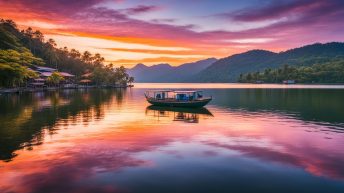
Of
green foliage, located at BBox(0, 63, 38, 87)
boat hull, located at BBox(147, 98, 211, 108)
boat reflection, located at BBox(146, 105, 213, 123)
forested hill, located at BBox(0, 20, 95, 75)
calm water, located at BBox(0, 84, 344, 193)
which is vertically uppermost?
forested hill, located at BBox(0, 20, 95, 75)

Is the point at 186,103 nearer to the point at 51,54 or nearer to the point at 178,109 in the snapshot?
the point at 178,109

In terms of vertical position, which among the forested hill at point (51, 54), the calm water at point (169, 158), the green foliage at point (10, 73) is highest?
the forested hill at point (51, 54)

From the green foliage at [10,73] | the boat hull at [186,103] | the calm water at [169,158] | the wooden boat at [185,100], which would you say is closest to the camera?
the calm water at [169,158]

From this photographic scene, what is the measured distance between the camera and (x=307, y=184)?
624 inches

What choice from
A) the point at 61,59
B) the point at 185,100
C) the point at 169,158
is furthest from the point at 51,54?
the point at 169,158

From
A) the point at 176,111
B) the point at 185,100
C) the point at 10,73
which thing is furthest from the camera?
the point at 10,73

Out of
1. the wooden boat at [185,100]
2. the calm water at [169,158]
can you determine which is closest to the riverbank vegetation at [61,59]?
the wooden boat at [185,100]

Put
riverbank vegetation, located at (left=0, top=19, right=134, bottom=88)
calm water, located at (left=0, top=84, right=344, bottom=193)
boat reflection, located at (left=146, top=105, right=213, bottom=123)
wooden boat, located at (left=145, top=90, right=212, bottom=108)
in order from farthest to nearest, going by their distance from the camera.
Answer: riverbank vegetation, located at (left=0, top=19, right=134, bottom=88) < wooden boat, located at (left=145, top=90, right=212, bottom=108) < boat reflection, located at (left=146, top=105, right=213, bottom=123) < calm water, located at (left=0, top=84, right=344, bottom=193)

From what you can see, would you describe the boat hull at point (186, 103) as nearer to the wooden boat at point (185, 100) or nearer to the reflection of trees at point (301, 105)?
the wooden boat at point (185, 100)

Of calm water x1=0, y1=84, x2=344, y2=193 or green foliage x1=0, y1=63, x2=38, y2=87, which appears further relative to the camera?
green foliage x1=0, y1=63, x2=38, y2=87

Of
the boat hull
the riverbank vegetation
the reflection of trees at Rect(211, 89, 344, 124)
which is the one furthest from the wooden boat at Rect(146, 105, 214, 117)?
the riverbank vegetation

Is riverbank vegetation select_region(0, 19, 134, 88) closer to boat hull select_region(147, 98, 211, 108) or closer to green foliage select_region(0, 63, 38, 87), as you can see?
green foliage select_region(0, 63, 38, 87)

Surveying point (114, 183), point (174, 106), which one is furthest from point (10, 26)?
point (114, 183)

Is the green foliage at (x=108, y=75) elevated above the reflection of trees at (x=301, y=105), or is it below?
above
